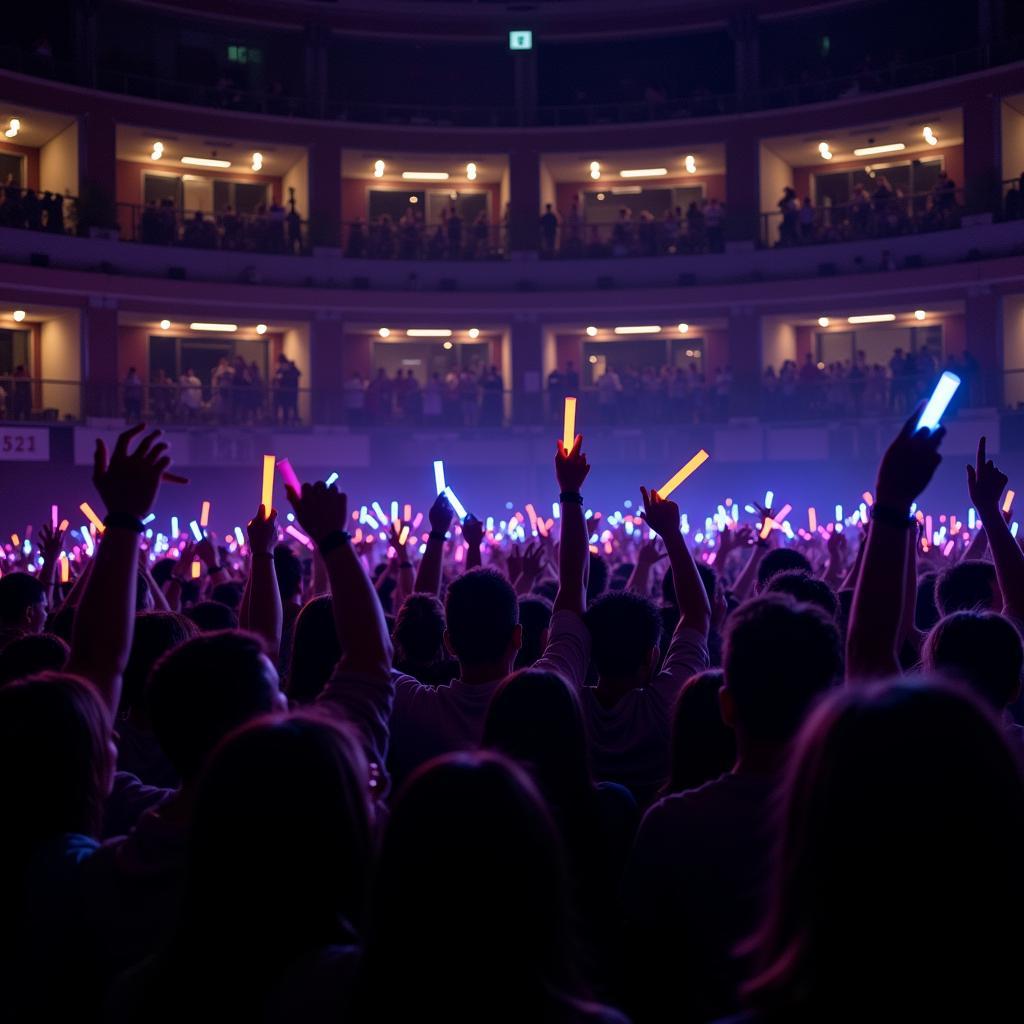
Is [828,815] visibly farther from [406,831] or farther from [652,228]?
[652,228]

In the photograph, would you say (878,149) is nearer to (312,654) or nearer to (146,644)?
(312,654)

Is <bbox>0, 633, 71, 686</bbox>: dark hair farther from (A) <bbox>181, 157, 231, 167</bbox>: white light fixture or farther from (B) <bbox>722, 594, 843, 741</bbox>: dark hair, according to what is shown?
(A) <bbox>181, 157, 231, 167</bbox>: white light fixture

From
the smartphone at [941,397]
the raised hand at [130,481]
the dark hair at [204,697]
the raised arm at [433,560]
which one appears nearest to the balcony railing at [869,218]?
the raised arm at [433,560]

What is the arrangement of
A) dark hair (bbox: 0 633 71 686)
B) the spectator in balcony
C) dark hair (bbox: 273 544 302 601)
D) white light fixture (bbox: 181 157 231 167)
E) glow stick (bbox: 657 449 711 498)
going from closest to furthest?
dark hair (bbox: 0 633 71 686)
glow stick (bbox: 657 449 711 498)
dark hair (bbox: 273 544 302 601)
the spectator in balcony
white light fixture (bbox: 181 157 231 167)

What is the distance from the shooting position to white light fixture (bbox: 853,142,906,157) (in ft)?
106

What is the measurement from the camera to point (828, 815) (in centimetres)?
185

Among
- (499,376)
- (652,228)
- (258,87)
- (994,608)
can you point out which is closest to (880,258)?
(652,228)

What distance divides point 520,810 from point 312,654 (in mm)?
3226

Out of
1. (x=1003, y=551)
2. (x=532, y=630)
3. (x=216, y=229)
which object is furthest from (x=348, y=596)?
(x=216, y=229)

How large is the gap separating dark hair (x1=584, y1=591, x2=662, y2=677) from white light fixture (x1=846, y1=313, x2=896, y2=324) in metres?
29.2

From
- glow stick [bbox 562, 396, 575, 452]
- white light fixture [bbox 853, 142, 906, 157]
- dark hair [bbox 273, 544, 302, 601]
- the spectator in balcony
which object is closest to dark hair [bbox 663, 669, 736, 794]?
glow stick [bbox 562, 396, 575, 452]

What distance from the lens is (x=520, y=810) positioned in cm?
196

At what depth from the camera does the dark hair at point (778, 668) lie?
2.90 m

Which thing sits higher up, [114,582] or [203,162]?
[203,162]
